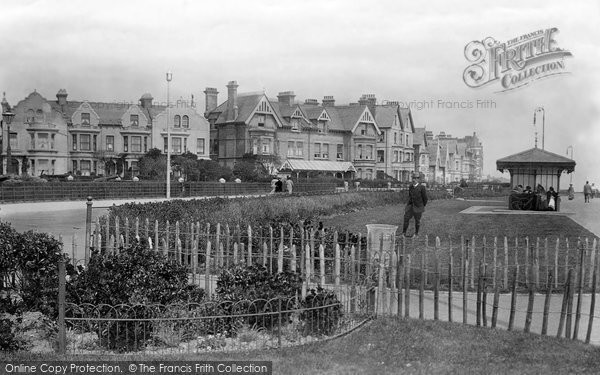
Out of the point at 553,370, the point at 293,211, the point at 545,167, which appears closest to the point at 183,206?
the point at 293,211

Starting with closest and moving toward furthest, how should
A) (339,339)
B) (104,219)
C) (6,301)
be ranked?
1. (339,339)
2. (6,301)
3. (104,219)

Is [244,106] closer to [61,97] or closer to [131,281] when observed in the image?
[61,97]

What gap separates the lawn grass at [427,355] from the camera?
7.76 meters

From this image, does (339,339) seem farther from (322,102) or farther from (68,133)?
(322,102)

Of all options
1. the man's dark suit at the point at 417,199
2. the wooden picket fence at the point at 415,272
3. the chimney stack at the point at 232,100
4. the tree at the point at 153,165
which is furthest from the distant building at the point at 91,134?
the wooden picket fence at the point at 415,272

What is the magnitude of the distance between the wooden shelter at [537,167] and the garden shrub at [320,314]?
89.6ft

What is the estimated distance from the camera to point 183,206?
66.3 feet

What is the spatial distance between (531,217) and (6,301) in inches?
1018

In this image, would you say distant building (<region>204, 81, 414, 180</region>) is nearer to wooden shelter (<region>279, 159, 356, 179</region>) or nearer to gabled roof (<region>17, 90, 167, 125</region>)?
wooden shelter (<region>279, 159, 356, 179</region>)

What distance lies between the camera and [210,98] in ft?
280

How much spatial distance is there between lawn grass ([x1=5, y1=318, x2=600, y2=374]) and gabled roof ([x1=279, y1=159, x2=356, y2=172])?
69681 millimetres

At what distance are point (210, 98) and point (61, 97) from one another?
18415 millimetres

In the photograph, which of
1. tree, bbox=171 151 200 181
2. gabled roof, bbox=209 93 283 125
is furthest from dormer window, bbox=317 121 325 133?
tree, bbox=171 151 200 181

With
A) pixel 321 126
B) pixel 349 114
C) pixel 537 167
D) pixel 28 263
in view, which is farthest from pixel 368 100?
pixel 28 263
